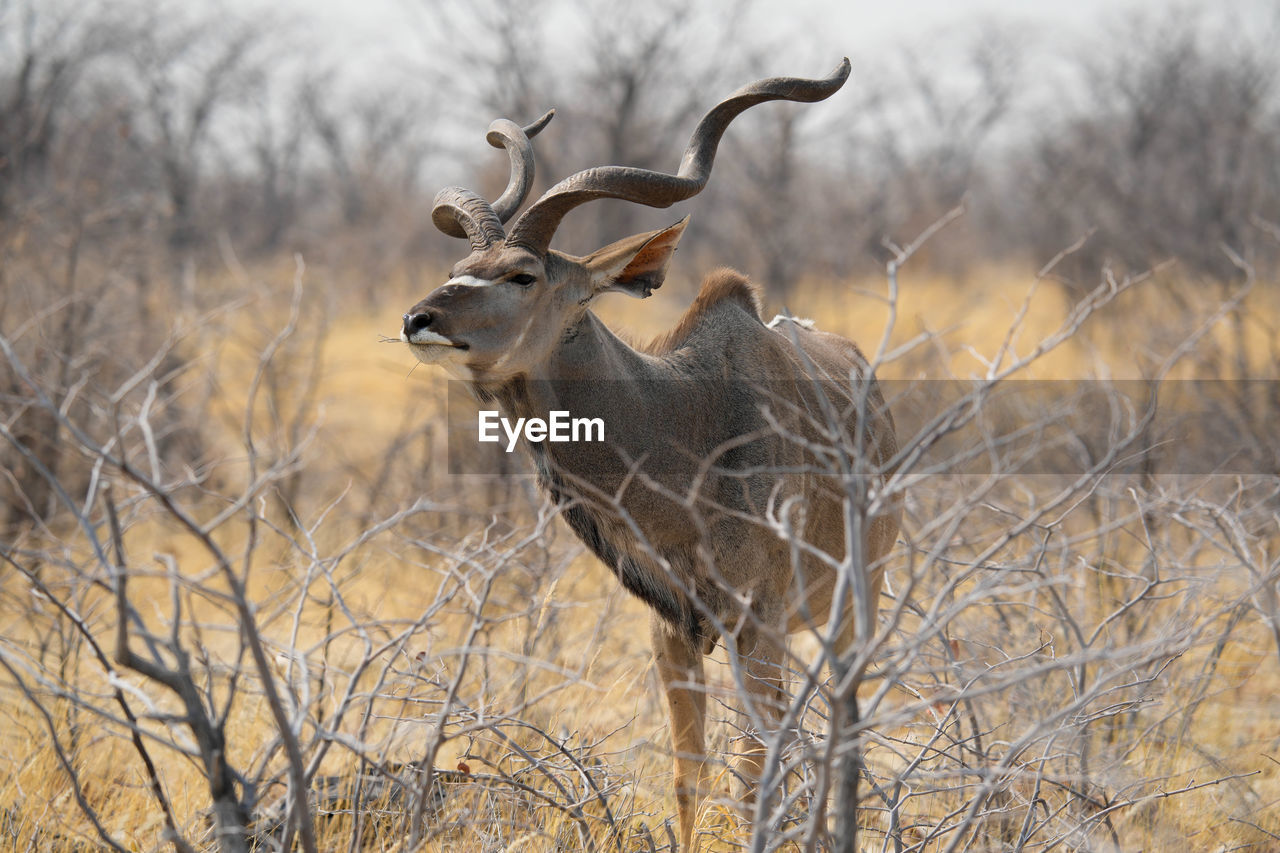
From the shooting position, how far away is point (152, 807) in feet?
13.0

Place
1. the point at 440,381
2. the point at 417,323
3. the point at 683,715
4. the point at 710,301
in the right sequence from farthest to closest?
the point at 440,381 → the point at 710,301 → the point at 683,715 → the point at 417,323

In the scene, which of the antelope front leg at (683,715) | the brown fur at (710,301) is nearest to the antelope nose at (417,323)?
the brown fur at (710,301)

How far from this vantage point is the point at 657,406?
13.3 feet

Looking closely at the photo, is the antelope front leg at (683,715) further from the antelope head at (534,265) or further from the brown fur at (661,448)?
the antelope head at (534,265)

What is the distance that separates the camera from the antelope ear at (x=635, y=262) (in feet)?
13.6

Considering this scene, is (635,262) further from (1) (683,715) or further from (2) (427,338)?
(1) (683,715)

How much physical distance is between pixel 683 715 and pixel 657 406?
3.67 feet

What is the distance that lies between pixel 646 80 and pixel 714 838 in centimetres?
1036

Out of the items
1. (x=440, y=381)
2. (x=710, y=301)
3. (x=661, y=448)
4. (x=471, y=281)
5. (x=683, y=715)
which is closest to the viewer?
(x=471, y=281)

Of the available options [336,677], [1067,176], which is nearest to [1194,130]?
[1067,176]

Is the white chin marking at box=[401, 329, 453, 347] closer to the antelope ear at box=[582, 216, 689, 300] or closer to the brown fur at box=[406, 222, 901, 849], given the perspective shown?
the brown fur at box=[406, 222, 901, 849]

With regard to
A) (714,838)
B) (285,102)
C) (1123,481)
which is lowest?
(714,838)

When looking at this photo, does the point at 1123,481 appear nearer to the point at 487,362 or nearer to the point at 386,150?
the point at 487,362

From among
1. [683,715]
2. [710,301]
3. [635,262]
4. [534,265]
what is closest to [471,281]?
[534,265]
